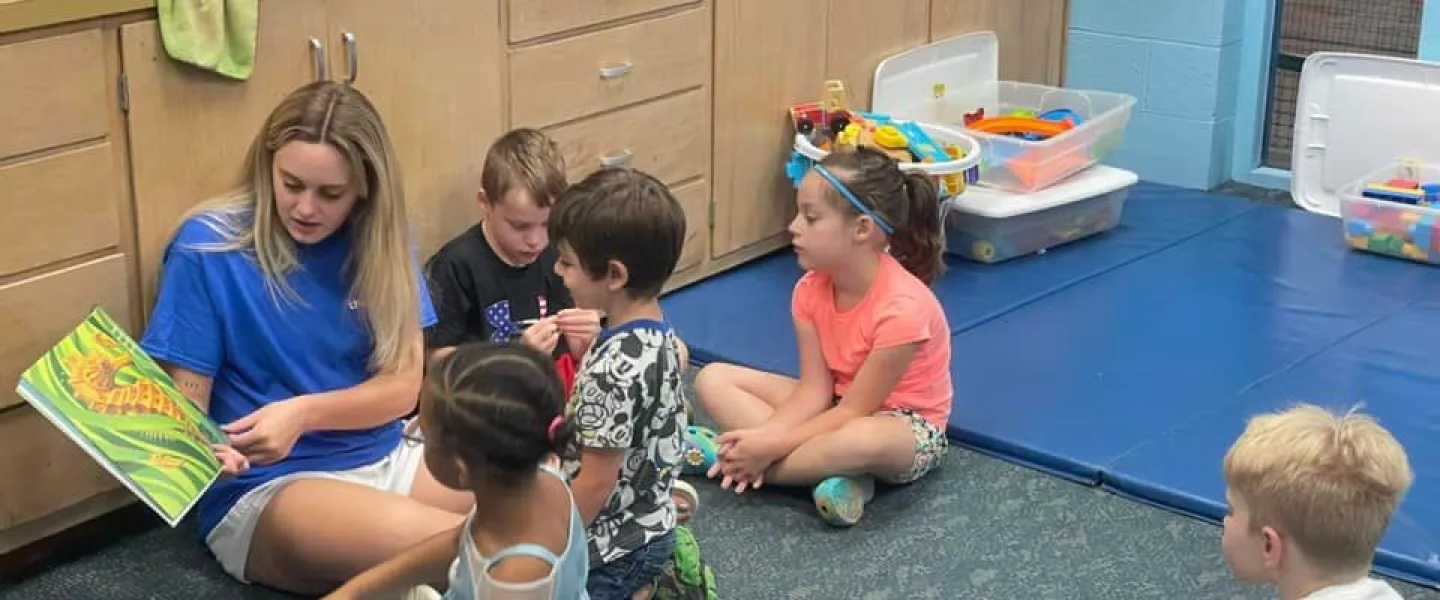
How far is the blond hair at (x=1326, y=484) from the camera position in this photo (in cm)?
173

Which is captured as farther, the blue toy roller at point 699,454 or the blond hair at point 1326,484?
the blue toy roller at point 699,454

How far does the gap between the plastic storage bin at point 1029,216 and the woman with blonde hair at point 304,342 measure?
1.62 m

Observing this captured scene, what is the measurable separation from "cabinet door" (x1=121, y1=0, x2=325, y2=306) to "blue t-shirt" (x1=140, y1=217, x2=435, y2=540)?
11cm

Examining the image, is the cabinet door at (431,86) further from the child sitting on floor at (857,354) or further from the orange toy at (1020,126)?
the orange toy at (1020,126)

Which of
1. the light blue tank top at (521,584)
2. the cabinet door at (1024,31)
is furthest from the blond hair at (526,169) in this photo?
the cabinet door at (1024,31)

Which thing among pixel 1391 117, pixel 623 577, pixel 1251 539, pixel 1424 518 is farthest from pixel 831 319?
pixel 1391 117

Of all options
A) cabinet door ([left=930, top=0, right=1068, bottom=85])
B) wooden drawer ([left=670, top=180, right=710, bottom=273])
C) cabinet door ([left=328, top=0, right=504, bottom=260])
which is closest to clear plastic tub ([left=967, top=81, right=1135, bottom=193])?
cabinet door ([left=930, top=0, right=1068, bottom=85])

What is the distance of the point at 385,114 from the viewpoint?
115 inches

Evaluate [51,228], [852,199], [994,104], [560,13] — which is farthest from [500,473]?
[994,104]

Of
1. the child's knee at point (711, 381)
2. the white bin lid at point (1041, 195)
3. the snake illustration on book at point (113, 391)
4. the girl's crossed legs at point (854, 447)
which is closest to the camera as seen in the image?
the snake illustration on book at point (113, 391)

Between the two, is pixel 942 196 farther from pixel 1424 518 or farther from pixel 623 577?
pixel 623 577

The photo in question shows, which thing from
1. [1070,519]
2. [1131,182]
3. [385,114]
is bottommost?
[1070,519]

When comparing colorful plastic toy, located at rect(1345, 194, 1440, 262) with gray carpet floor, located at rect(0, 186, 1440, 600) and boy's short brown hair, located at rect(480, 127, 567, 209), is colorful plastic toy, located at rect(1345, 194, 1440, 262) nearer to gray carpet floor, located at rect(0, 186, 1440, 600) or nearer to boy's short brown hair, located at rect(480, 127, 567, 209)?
gray carpet floor, located at rect(0, 186, 1440, 600)

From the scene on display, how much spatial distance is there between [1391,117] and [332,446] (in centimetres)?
264
